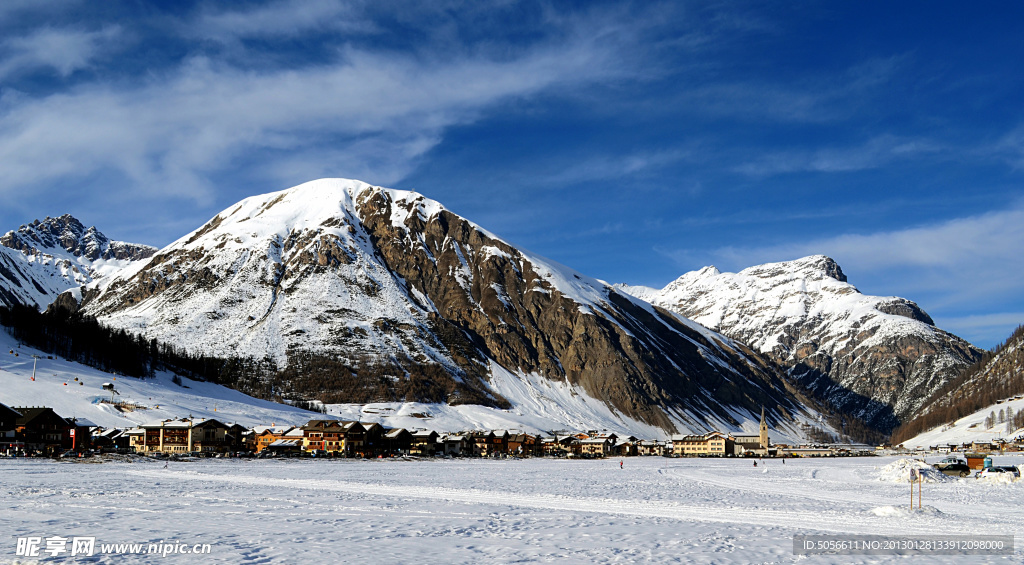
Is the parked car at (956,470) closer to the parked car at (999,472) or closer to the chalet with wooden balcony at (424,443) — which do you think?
the parked car at (999,472)

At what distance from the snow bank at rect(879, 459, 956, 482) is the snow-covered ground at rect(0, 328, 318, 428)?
12646cm

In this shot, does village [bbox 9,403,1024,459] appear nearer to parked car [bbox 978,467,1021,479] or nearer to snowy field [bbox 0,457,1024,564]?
snowy field [bbox 0,457,1024,564]

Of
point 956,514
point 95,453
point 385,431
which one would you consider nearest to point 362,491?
point 956,514

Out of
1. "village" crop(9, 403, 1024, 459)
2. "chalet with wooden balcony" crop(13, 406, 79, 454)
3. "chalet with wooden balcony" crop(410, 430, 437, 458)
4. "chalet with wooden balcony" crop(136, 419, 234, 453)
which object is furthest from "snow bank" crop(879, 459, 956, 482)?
"chalet with wooden balcony" crop(13, 406, 79, 454)

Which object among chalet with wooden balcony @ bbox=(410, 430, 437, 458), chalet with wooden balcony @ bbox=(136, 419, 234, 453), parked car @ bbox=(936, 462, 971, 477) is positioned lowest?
chalet with wooden balcony @ bbox=(410, 430, 437, 458)

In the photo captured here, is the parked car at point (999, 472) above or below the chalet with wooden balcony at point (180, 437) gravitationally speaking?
above

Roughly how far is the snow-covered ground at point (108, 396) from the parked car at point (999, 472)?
135m

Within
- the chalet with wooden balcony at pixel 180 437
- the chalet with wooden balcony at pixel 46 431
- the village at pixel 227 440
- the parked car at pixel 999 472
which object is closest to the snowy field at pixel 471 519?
the parked car at pixel 999 472

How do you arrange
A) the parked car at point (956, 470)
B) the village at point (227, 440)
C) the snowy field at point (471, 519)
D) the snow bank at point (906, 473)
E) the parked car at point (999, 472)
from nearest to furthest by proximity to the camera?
the snowy field at point (471, 519)
the parked car at point (999, 472)
the snow bank at point (906, 473)
the parked car at point (956, 470)
the village at point (227, 440)

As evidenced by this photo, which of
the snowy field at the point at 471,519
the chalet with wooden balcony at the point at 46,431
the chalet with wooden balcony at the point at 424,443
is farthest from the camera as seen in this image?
A: the chalet with wooden balcony at the point at 424,443

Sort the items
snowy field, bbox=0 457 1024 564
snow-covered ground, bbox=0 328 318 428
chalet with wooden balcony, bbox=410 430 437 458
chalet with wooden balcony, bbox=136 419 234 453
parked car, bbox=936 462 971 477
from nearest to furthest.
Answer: snowy field, bbox=0 457 1024 564, parked car, bbox=936 462 971 477, chalet with wooden balcony, bbox=136 419 234 453, snow-covered ground, bbox=0 328 318 428, chalet with wooden balcony, bbox=410 430 437 458

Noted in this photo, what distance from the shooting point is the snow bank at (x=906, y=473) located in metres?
67.8

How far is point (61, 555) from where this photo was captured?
22.8 metres

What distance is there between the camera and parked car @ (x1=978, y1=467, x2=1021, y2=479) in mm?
66250
